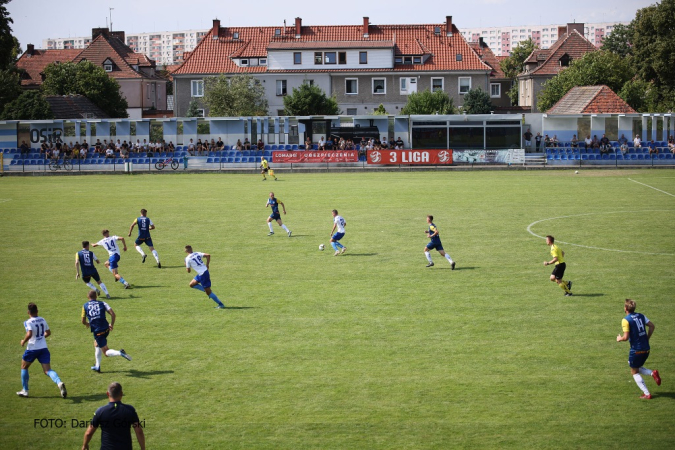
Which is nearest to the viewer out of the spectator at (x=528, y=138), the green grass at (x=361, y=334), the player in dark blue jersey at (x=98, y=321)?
the green grass at (x=361, y=334)

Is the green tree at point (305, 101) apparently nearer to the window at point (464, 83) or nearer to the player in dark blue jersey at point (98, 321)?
the window at point (464, 83)

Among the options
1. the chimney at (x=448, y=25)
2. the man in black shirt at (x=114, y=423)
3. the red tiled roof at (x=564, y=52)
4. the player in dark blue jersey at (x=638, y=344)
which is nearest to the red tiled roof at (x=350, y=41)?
the chimney at (x=448, y=25)

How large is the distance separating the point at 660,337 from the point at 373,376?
290 inches

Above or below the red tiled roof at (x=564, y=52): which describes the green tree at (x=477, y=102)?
below

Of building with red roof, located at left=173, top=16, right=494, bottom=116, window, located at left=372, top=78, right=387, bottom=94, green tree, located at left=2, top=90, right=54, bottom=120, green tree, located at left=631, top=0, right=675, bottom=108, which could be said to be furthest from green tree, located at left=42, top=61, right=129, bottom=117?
green tree, located at left=631, top=0, right=675, bottom=108

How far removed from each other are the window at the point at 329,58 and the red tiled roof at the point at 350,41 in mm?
2258

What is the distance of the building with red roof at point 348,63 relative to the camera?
88.9 metres

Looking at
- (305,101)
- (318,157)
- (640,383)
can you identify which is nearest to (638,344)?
(640,383)

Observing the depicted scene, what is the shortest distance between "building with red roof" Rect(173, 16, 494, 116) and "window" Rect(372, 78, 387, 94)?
0.13m

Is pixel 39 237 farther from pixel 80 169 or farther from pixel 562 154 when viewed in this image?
pixel 562 154

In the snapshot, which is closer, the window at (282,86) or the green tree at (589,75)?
the green tree at (589,75)

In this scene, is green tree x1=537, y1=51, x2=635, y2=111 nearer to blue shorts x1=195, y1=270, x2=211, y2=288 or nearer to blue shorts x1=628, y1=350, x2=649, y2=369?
blue shorts x1=195, y1=270, x2=211, y2=288

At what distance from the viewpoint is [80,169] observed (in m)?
67.1

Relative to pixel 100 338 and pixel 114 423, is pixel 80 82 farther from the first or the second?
pixel 114 423
